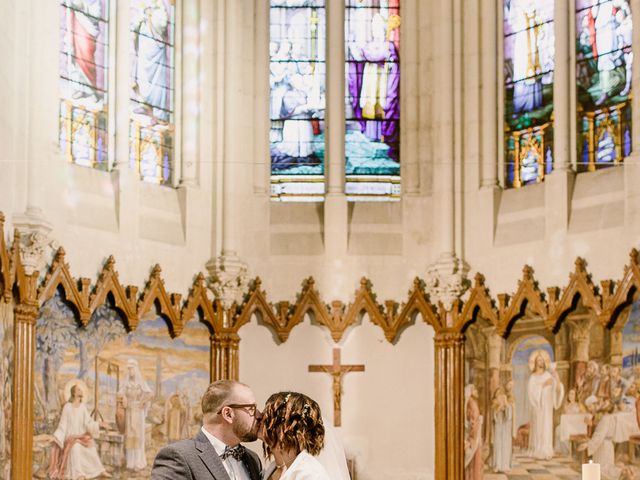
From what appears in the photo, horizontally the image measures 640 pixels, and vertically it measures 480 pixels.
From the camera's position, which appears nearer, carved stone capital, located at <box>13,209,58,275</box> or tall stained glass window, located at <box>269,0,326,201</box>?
carved stone capital, located at <box>13,209,58,275</box>

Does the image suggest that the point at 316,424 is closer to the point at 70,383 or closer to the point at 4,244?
the point at 4,244

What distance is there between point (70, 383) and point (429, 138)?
18.4 feet

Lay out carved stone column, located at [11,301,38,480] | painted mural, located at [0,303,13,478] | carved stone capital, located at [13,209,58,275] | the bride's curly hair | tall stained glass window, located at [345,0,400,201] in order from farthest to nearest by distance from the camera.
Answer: tall stained glass window, located at [345,0,400,201]
carved stone capital, located at [13,209,58,275]
carved stone column, located at [11,301,38,480]
painted mural, located at [0,303,13,478]
the bride's curly hair

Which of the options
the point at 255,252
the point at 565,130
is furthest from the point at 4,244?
the point at 565,130

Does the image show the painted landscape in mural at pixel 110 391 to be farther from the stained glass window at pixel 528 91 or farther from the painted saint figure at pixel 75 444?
the stained glass window at pixel 528 91

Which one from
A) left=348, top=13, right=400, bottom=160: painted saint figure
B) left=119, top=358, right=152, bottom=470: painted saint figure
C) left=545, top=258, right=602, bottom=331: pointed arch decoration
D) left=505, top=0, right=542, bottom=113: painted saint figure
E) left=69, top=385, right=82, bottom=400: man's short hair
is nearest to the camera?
left=69, top=385, right=82, bottom=400: man's short hair

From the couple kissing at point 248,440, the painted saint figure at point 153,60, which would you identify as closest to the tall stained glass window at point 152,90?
the painted saint figure at point 153,60

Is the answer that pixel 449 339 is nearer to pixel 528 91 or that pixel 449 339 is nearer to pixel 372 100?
pixel 528 91

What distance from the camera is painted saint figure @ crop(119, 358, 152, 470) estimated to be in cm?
1598

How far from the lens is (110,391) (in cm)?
1584

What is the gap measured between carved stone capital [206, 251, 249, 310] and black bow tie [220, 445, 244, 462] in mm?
10184

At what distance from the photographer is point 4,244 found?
1381 cm

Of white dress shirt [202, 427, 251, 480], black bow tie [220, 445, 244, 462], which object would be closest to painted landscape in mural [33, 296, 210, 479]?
white dress shirt [202, 427, 251, 480]

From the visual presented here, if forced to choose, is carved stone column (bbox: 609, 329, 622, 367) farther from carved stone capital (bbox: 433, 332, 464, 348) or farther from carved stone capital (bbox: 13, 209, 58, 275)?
carved stone capital (bbox: 13, 209, 58, 275)
